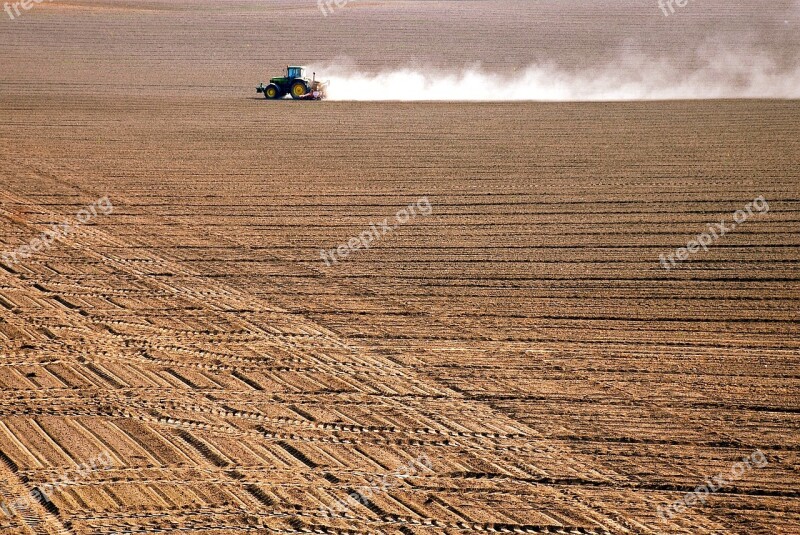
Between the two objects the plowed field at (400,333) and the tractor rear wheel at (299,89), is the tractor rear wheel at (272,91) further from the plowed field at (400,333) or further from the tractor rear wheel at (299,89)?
the plowed field at (400,333)

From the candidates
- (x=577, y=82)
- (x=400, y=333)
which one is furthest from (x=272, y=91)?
(x=400, y=333)

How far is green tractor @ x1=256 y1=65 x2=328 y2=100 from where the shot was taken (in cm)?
3100

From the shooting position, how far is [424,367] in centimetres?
1008

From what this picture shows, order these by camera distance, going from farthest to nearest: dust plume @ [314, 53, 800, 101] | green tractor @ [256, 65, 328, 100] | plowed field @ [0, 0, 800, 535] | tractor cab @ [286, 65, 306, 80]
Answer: dust plume @ [314, 53, 800, 101]
tractor cab @ [286, 65, 306, 80]
green tractor @ [256, 65, 328, 100]
plowed field @ [0, 0, 800, 535]

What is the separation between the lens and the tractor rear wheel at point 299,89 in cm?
3100

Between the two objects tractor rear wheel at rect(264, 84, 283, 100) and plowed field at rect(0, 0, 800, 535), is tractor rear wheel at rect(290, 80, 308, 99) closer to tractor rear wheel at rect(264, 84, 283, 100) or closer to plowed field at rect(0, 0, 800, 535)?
tractor rear wheel at rect(264, 84, 283, 100)

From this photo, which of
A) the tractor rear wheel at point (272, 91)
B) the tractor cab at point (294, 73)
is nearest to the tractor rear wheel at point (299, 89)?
the tractor cab at point (294, 73)

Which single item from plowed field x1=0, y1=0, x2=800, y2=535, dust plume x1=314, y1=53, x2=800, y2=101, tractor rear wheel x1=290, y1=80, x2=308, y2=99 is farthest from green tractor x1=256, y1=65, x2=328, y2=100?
plowed field x1=0, y1=0, x2=800, y2=535

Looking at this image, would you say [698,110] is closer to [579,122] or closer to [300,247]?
[579,122]

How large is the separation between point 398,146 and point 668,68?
2283cm

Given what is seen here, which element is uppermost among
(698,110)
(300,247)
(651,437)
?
(698,110)

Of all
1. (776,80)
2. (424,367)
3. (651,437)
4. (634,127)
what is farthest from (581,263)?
(776,80)

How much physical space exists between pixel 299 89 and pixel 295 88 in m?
0.17

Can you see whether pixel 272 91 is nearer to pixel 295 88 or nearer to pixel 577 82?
pixel 295 88
